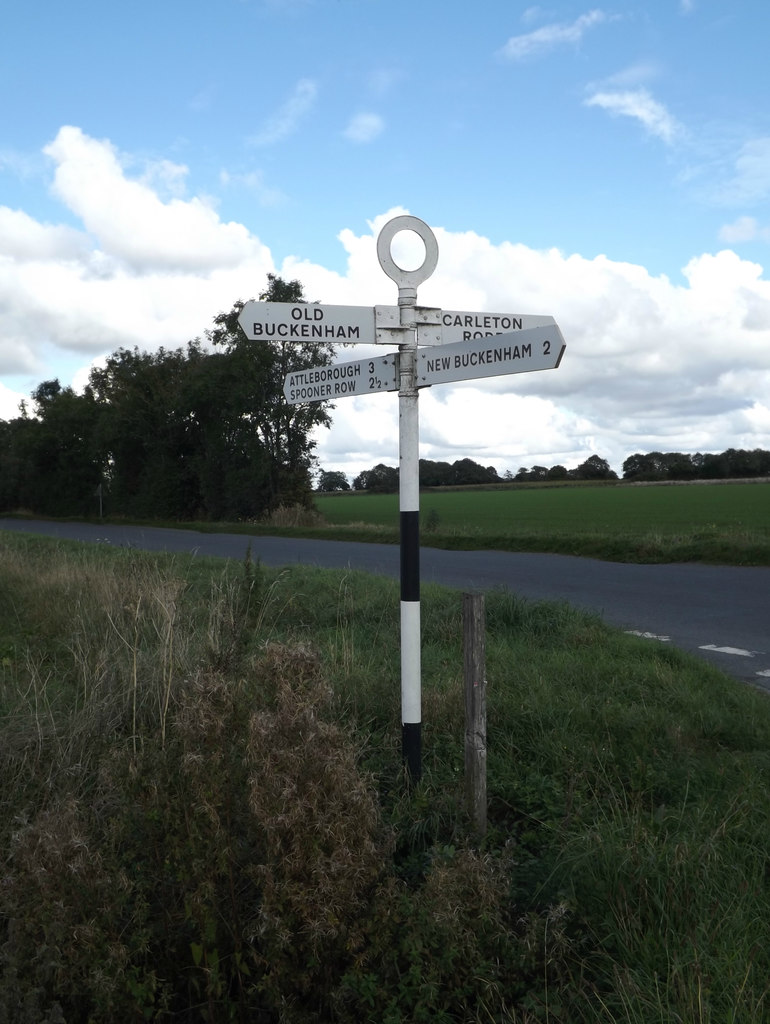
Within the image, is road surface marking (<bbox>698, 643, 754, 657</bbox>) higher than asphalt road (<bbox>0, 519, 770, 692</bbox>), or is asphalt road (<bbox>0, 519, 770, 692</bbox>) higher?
asphalt road (<bbox>0, 519, 770, 692</bbox>)

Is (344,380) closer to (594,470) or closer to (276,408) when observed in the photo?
(276,408)

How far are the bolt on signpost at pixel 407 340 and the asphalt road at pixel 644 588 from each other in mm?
3605

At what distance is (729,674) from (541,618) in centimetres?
158

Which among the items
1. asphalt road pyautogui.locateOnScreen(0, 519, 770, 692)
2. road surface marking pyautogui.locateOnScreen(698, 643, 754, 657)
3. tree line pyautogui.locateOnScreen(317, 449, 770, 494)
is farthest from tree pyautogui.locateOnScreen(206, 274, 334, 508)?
tree line pyautogui.locateOnScreen(317, 449, 770, 494)

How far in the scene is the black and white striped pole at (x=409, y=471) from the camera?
410cm

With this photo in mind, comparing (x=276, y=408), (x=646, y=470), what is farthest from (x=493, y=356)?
(x=646, y=470)

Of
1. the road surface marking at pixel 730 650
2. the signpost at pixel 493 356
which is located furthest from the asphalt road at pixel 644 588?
the signpost at pixel 493 356

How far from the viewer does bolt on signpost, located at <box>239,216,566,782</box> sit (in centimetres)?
401

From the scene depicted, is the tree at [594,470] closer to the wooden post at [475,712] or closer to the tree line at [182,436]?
the tree line at [182,436]

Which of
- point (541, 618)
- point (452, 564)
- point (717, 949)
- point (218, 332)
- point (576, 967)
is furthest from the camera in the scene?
point (218, 332)

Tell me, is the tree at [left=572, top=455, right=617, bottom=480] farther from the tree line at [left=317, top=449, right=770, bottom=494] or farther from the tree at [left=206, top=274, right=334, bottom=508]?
the tree at [left=206, top=274, right=334, bottom=508]

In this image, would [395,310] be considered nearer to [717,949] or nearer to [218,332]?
[717,949]

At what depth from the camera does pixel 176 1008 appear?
3070 millimetres

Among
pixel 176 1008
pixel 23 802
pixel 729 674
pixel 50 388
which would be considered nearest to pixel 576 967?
pixel 176 1008
